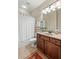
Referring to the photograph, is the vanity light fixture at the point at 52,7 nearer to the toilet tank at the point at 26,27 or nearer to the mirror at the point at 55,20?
the mirror at the point at 55,20

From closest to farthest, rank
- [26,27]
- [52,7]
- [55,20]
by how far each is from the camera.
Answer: [55,20]
[52,7]
[26,27]

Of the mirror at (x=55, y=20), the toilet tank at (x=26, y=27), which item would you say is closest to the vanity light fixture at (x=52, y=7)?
the mirror at (x=55, y=20)

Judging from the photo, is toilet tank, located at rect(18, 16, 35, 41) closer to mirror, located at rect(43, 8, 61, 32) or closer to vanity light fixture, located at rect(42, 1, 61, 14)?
vanity light fixture, located at rect(42, 1, 61, 14)

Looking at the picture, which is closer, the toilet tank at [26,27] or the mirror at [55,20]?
the mirror at [55,20]

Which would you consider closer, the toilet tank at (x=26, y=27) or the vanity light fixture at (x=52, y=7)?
the vanity light fixture at (x=52, y=7)

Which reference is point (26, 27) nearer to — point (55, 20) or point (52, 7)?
point (52, 7)

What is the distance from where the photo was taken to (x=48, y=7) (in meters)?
4.61

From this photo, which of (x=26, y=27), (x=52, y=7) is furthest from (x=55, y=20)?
(x=26, y=27)

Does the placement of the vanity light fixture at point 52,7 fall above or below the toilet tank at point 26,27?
above

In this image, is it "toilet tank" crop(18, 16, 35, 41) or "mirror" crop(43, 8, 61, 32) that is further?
"toilet tank" crop(18, 16, 35, 41)

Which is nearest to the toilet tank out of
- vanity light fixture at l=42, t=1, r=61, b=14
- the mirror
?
vanity light fixture at l=42, t=1, r=61, b=14
